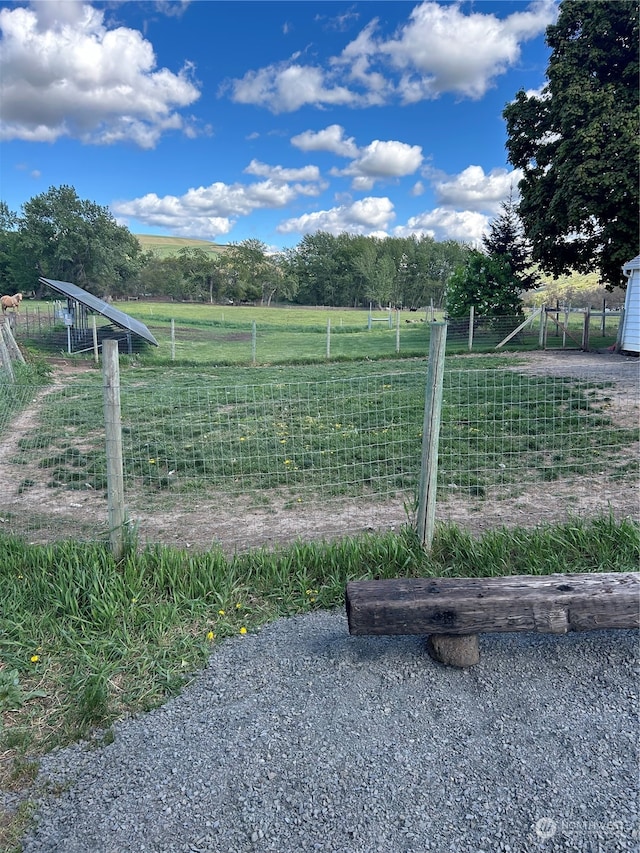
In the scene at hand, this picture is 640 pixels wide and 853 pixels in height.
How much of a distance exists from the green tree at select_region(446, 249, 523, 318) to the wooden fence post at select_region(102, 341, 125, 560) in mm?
19509

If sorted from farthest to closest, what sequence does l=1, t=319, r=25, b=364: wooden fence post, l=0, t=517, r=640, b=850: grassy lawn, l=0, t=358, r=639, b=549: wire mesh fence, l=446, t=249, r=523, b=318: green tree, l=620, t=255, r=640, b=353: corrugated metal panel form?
l=446, t=249, r=523, b=318: green tree, l=620, t=255, r=640, b=353: corrugated metal panel, l=1, t=319, r=25, b=364: wooden fence post, l=0, t=358, r=639, b=549: wire mesh fence, l=0, t=517, r=640, b=850: grassy lawn

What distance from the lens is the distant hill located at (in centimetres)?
8450

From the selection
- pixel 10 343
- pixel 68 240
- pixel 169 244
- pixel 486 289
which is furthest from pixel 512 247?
pixel 169 244

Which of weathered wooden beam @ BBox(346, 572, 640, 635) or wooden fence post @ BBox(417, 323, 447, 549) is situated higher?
wooden fence post @ BBox(417, 323, 447, 549)

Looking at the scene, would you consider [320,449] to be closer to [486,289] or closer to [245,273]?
[486,289]

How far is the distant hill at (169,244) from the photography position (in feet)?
277

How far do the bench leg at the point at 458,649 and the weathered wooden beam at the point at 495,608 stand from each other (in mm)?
86

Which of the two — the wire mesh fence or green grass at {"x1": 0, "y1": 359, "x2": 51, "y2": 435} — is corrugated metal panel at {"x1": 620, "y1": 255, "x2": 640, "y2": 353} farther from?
green grass at {"x1": 0, "y1": 359, "x2": 51, "y2": 435}

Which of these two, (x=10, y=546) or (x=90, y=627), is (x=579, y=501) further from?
(x=10, y=546)

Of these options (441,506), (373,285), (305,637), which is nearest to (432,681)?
(305,637)

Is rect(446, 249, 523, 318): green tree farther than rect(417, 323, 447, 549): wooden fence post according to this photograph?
Yes

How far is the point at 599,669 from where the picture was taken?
2.84 meters

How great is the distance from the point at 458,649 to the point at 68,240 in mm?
61718

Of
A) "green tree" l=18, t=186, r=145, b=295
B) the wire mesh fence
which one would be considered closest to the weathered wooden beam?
the wire mesh fence
